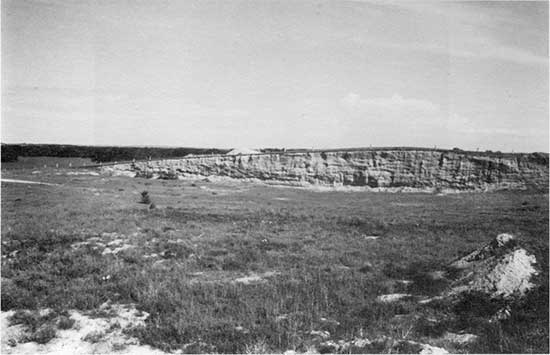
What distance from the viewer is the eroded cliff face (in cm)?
4975

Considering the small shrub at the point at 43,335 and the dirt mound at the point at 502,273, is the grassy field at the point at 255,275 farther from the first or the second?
the small shrub at the point at 43,335

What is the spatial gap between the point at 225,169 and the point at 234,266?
144 feet

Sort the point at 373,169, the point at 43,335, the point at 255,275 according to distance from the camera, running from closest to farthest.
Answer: the point at 43,335
the point at 255,275
the point at 373,169

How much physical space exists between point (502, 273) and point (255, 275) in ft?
20.9

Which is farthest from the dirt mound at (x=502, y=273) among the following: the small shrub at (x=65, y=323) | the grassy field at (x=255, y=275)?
the small shrub at (x=65, y=323)

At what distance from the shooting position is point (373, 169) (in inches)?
2106

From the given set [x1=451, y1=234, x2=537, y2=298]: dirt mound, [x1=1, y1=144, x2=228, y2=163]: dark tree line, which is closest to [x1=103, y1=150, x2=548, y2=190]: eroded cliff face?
[x1=1, y1=144, x2=228, y2=163]: dark tree line

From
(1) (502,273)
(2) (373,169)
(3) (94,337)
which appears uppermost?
(2) (373,169)

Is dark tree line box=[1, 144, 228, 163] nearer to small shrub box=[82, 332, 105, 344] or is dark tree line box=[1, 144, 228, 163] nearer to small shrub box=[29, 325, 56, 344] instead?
small shrub box=[29, 325, 56, 344]

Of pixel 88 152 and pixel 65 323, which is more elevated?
pixel 88 152

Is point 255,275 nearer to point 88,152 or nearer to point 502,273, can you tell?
point 502,273

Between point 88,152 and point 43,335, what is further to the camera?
point 88,152

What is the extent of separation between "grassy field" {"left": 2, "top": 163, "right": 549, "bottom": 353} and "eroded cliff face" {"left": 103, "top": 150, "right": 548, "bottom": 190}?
30803 mm

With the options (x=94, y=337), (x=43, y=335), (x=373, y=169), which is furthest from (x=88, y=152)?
(x=94, y=337)
